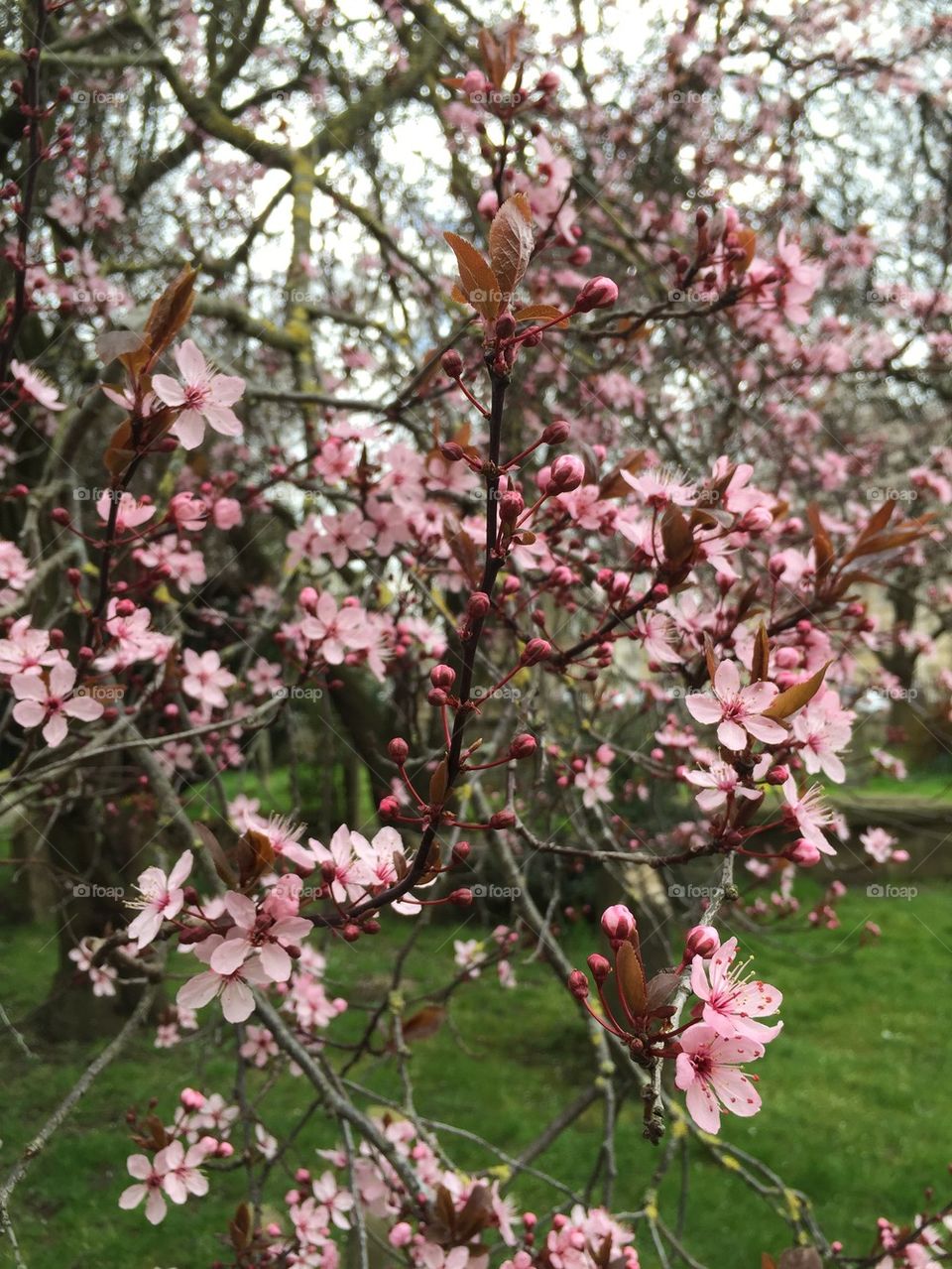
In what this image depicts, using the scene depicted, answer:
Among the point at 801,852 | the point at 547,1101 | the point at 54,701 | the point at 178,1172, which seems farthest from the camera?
the point at 547,1101

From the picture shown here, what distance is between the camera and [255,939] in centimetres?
93

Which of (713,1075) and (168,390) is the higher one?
(168,390)

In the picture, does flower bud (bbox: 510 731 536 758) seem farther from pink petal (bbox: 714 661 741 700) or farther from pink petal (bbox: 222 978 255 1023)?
pink petal (bbox: 222 978 255 1023)

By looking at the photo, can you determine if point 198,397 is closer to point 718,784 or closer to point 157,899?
point 157,899

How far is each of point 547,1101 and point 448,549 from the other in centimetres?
392

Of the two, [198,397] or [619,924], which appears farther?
[198,397]

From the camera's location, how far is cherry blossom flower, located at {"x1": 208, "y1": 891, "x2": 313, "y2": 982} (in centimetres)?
90

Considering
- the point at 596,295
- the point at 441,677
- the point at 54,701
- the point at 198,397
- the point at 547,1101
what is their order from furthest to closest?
the point at 547,1101 < the point at 54,701 < the point at 198,397 < the point at 596,295 < the point at 441,677

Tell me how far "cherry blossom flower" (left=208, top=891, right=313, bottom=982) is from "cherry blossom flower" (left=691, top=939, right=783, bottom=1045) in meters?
0.37

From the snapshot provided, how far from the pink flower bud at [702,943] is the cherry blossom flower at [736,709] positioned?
0.75 feet

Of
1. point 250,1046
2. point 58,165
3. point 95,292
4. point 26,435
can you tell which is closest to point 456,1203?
point 250,1046

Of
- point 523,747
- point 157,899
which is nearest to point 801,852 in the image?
point 523,747

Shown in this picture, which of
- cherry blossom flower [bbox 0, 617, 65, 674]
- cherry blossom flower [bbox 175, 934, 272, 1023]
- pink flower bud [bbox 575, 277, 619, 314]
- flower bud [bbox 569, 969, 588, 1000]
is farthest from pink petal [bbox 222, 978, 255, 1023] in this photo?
pink flower bud [bbox 575, 277, 619, 314]

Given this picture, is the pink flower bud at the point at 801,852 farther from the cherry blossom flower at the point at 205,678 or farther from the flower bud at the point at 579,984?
the cherry blossom flower at the point at 205,678
